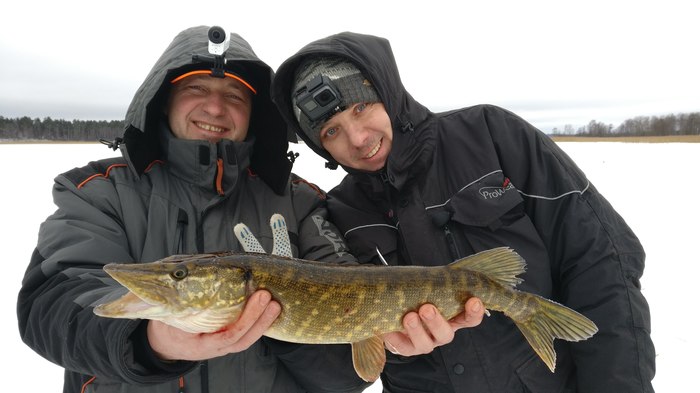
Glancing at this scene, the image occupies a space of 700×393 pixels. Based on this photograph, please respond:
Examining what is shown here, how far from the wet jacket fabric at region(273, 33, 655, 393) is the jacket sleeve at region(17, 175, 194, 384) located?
1157mm

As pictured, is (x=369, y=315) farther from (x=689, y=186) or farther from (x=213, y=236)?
(x=689, y=186)

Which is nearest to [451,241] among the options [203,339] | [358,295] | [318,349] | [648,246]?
[358,295]

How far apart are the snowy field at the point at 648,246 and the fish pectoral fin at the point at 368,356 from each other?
1614 millimetres

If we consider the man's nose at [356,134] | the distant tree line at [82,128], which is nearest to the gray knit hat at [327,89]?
the man's nose at [356,134]

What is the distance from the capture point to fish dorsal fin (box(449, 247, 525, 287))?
2.05 meters

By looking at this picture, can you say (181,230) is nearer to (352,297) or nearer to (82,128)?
(352,297)

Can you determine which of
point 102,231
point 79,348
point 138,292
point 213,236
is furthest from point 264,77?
point 79,348

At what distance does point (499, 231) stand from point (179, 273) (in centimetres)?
155

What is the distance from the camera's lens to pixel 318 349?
2.16m

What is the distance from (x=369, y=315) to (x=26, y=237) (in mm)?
6758

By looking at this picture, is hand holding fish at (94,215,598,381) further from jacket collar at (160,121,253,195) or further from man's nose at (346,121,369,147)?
man's nose at (346,121,369,147)

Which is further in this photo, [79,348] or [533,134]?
[533,134]

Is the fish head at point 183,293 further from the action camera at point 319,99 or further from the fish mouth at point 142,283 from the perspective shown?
the action camera at point 319,99

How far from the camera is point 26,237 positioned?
21.4 feet
